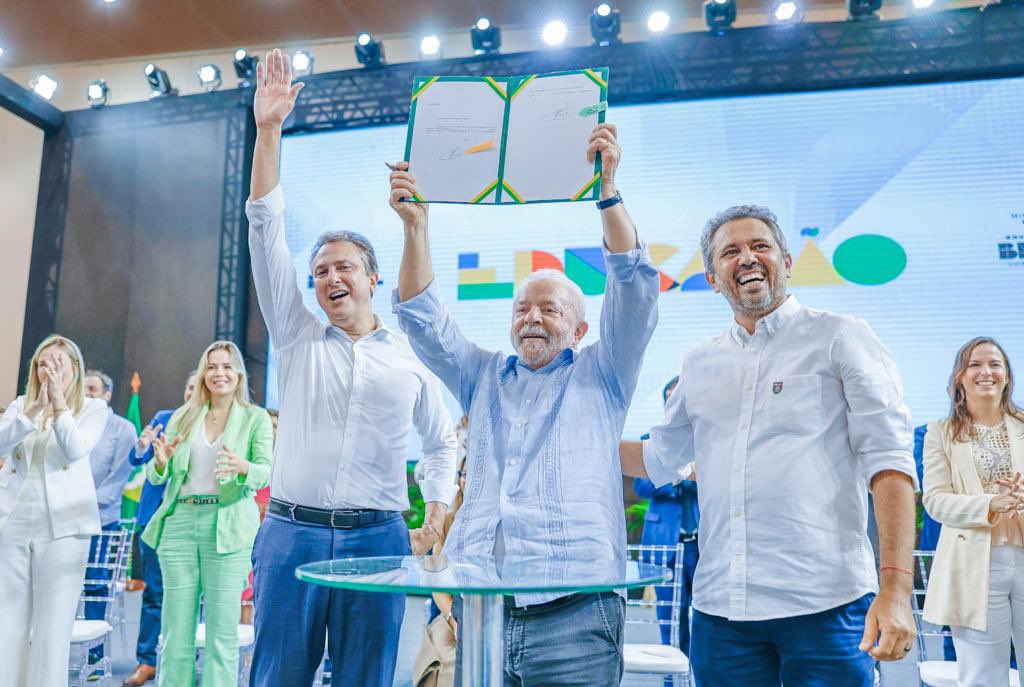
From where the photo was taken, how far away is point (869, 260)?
239 inches

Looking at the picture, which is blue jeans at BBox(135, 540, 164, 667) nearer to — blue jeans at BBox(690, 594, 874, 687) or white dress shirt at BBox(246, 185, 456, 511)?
white dress shirt at BBox(246, 185, 456, 511)

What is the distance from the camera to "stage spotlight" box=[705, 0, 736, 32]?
645cm

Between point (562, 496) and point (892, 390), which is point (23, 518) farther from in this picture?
point (892, 390)

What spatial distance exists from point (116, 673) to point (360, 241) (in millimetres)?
3240

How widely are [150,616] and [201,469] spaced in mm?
1529

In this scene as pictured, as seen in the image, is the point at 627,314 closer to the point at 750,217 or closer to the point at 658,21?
the point at 750,217

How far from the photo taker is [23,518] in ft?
10.2

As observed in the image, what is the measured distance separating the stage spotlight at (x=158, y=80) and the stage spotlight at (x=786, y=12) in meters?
5.38

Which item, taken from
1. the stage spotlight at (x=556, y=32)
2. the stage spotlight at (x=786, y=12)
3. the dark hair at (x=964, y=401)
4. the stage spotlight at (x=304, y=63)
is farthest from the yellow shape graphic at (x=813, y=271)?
the stage spotlight at (x=304, y=63)

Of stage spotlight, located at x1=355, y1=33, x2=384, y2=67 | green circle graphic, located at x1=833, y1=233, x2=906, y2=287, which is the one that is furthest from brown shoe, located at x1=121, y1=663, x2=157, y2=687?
green circle graphic, located at x1=833, y1=233, x2=906, y2=287

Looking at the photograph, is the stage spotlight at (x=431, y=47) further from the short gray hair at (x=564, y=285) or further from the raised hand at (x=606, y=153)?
the raised hand at (x=606, y=153)

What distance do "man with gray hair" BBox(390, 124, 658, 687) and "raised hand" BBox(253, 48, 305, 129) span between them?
0.57 meters

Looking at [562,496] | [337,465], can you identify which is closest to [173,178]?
[337,465]

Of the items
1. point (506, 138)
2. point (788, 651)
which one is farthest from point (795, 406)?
point (506, 138)
